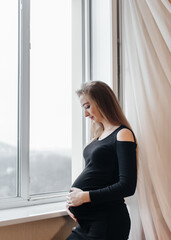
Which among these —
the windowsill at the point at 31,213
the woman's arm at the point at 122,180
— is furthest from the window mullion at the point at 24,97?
the woman's arm at the point at 122,180

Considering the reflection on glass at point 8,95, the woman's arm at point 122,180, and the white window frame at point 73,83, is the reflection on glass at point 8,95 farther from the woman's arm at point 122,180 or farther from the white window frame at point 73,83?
the woman's arm at point 122,180

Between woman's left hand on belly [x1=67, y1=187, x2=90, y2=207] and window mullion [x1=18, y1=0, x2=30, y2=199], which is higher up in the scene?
window mullion [x1=18, y1=0, x2=30, y2=199]

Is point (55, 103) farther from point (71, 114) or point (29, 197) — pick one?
point (29, 197)

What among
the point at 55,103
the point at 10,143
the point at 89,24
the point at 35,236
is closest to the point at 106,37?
the point at 89,24

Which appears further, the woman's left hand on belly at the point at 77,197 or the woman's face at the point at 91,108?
the woman's face at the point at 91,108

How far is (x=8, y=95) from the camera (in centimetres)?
168

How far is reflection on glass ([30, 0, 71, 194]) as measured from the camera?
5.82 ft

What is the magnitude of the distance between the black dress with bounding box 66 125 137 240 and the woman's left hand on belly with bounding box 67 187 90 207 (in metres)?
0.03

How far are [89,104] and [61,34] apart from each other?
74 centimetres

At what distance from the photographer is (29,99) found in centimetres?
171

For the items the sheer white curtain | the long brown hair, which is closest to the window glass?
the sheer white curtain

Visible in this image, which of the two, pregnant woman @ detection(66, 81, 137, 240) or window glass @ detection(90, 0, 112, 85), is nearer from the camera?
pregnant woman @ detection(66, 81, 137, 240)

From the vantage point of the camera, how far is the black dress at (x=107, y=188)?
4.04 ft

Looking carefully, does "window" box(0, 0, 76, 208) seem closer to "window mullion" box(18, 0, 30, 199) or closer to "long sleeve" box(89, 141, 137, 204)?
"window mullion" box(18, 0, 30, 199)
